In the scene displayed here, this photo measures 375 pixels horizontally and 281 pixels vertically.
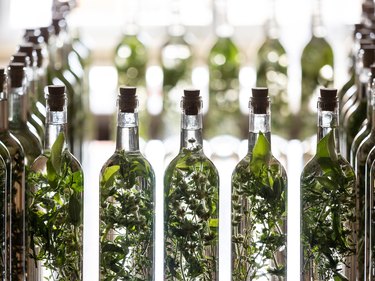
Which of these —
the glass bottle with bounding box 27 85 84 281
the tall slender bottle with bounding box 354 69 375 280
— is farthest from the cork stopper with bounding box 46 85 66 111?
the tall slender bottle with bounding box 354 69 375 280

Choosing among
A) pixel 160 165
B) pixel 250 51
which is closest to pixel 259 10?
pixel 250 51

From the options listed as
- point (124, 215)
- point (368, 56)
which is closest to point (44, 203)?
point (124, 215)

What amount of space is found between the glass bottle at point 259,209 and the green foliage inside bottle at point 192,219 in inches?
1.5

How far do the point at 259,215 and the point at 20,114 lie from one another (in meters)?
0.50

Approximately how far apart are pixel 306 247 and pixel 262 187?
0.38 feet

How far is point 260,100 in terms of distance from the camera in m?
1.75

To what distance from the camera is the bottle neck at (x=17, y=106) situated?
6.48 ft

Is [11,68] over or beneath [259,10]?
beneath

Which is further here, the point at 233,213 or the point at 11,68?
the point at 11,68

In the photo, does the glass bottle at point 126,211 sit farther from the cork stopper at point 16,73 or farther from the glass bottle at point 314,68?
the glass bottle at point 314,68

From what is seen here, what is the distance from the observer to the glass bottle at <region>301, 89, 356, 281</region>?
5.74 feet

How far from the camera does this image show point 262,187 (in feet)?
5.78

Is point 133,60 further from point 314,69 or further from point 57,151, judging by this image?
point 57,151

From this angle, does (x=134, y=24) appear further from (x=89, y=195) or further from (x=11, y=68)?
(x=11, y=68)
